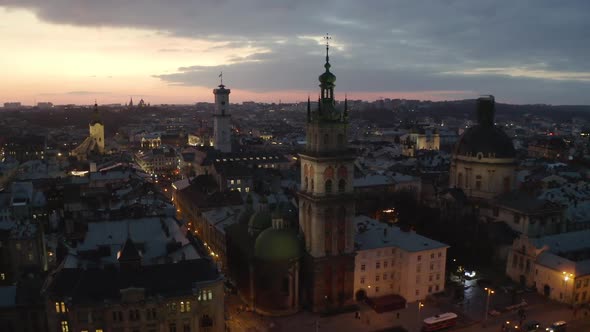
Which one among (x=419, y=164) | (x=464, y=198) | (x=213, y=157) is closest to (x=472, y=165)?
(x=464, y=198)

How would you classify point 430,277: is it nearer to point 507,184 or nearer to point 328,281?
point 328,281

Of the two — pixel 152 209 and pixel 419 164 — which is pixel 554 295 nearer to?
pixel 152 209

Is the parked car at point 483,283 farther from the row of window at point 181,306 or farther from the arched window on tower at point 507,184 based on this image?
the row of window at point 181,306

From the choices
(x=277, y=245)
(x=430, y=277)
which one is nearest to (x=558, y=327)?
(x=430, y=277)

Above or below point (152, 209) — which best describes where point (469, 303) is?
below

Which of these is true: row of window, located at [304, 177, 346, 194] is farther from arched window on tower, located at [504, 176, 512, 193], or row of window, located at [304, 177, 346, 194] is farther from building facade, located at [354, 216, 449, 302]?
arched window on tower, located at [504, 176, 512, 193]

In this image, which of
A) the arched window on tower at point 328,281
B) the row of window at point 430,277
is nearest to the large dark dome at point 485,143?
the row of window at point 430,277
